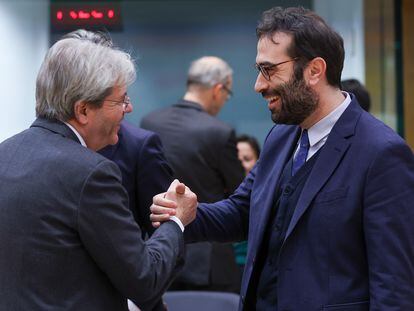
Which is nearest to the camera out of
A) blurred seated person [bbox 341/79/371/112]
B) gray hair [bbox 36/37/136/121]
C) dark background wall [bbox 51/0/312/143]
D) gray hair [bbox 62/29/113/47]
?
gray hair [bbox 36/37/136/121]

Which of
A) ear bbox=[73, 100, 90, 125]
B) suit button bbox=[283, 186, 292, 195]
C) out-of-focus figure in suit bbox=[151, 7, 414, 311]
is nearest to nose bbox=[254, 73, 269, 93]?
out-of-focus figure in suit bbox=[151, 7, 414, 311]

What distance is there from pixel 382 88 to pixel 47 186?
416 centimetres

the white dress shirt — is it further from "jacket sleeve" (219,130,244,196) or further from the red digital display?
the red digital display

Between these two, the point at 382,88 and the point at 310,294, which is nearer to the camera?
the point at 310,294

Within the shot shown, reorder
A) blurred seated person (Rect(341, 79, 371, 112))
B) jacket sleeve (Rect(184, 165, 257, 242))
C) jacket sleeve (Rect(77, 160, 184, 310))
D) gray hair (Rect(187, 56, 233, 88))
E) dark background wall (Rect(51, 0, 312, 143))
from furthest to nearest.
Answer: dark background wall (Rect(51, 0, 312, 143)) < gray hair (Rect(187, 56, 233, 88)) < blurred seated person (Rect(341, 79, 371, 112)) < jacket sleeve (Rect(184, 165, 257, 242)) < jacket sleeve (Rect(77, 160, 184, 310))

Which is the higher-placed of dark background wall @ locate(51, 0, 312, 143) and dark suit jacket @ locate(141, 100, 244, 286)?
dark background wall @ locate(51, 0, 312, 143)

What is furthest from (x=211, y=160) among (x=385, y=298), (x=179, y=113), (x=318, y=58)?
(x=385, y=298)

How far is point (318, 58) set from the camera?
99.1 inches

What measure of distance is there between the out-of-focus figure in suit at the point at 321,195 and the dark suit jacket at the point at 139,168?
1.38 ft

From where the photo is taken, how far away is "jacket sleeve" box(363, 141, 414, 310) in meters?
2.29

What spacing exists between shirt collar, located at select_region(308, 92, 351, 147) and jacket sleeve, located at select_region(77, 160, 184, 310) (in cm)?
64

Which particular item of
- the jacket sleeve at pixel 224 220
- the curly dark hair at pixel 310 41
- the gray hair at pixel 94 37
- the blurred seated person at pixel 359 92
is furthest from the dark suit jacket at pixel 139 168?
the blurred seated person at pixel 359 92

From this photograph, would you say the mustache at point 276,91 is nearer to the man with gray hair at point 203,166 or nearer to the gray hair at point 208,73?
the man with gray hair at point 203,166

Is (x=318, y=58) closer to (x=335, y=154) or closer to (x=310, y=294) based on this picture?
(x=335, y=154)
